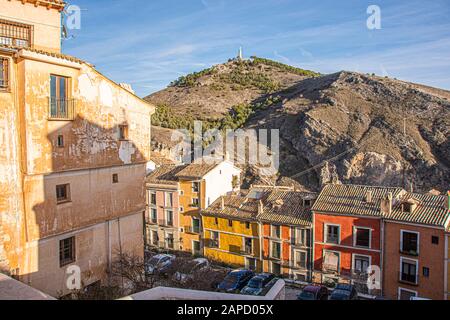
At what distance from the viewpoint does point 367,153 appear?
5297 centimetres

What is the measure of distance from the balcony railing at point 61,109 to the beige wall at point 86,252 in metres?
4.58

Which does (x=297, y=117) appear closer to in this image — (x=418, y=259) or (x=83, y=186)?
(x=418, y=259)

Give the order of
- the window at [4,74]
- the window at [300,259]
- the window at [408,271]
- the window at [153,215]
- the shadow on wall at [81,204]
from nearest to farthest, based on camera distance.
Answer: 1. the window at [4,74]
2. the shadow on wall at [81,204]
3. the window at [408,271]
4. the window at [300,259]
5. the window at [153,215]

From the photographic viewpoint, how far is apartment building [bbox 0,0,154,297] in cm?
1317

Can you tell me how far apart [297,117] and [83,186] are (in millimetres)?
53490

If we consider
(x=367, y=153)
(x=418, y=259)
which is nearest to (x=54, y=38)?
(x=418, y=259)

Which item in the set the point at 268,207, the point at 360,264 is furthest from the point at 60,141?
the point at 360,264

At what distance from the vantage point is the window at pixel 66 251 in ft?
49.4

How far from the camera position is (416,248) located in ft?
86.2

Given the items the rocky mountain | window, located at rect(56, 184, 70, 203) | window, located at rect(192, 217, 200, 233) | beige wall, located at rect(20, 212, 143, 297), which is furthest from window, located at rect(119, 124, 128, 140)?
the rocky mountain

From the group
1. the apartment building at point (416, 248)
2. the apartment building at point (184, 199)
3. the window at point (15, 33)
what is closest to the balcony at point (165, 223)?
the apartment building at point (184, 199)

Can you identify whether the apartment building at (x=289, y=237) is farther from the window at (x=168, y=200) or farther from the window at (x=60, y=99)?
the window at (x=60, y=99)

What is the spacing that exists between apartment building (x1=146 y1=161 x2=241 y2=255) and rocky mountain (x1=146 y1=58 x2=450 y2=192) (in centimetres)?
1806

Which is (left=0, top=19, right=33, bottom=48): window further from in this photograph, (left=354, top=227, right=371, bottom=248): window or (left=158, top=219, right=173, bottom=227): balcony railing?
(left=158, top=219, right=173, bottom=227): balcony railing
